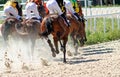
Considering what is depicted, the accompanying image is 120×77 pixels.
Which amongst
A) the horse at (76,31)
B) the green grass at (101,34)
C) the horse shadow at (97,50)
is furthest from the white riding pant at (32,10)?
the green grass at (101,34)

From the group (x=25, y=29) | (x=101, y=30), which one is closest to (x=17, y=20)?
(x=25, y=29)

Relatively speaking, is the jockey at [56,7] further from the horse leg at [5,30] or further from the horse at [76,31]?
the horse leg at [5,30]

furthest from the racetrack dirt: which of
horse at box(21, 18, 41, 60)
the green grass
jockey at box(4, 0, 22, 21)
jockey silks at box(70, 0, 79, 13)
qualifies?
the green grass

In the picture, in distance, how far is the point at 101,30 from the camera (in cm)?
2336

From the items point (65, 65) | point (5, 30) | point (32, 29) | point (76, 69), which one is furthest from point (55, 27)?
point (76, 69)

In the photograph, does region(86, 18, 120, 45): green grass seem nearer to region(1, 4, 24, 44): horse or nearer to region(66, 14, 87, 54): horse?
region(66, 14, 87, 54): horse

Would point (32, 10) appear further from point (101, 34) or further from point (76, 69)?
point (101, 34)

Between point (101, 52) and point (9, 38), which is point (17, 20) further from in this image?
point (101, 52)

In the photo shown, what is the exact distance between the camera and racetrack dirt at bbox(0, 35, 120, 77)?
39.9 feet

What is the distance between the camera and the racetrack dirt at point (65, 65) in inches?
479

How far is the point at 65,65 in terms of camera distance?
1423 cm

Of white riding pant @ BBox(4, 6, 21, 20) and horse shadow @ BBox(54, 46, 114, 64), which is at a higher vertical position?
white riding pant @ BBox(4, 6, 21, 20)

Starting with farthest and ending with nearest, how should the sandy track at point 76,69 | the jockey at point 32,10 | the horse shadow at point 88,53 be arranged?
1. the jockey at point 32,10
2. the horse shadow at point 88,53
3. the sandy track at point 76,69

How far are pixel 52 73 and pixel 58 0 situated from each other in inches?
158
